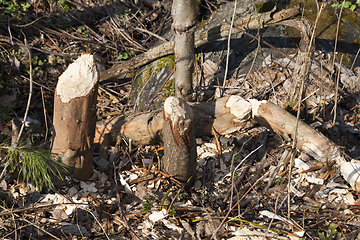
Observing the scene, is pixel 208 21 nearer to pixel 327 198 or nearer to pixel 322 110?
pixel 322 110

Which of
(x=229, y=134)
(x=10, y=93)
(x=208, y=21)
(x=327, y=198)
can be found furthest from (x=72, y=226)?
(x=208, y=21)

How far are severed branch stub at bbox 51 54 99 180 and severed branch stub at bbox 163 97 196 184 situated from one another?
2.42 feet

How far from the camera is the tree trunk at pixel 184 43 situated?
299 centimetres

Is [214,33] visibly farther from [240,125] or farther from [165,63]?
[240,125]

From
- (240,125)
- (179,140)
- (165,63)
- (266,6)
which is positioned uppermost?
(266,6)

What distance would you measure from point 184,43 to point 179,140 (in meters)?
1.45

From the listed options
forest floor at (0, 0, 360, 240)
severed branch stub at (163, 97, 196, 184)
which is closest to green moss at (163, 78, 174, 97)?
forest floor at (0, 0, 360, 240)

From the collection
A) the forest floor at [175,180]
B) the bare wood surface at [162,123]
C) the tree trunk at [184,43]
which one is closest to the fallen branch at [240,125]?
the bare wood surface at [162,123]

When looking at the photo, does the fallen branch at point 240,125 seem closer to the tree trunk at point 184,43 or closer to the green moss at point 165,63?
the tree trunk at point 184,43

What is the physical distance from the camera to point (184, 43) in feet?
10.6

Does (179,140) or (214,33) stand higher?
(214,33)

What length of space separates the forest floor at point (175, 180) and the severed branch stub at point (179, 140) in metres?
0.14

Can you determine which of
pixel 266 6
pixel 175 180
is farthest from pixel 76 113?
pixel 266 6

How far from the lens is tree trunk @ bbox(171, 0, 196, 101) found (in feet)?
9.81
